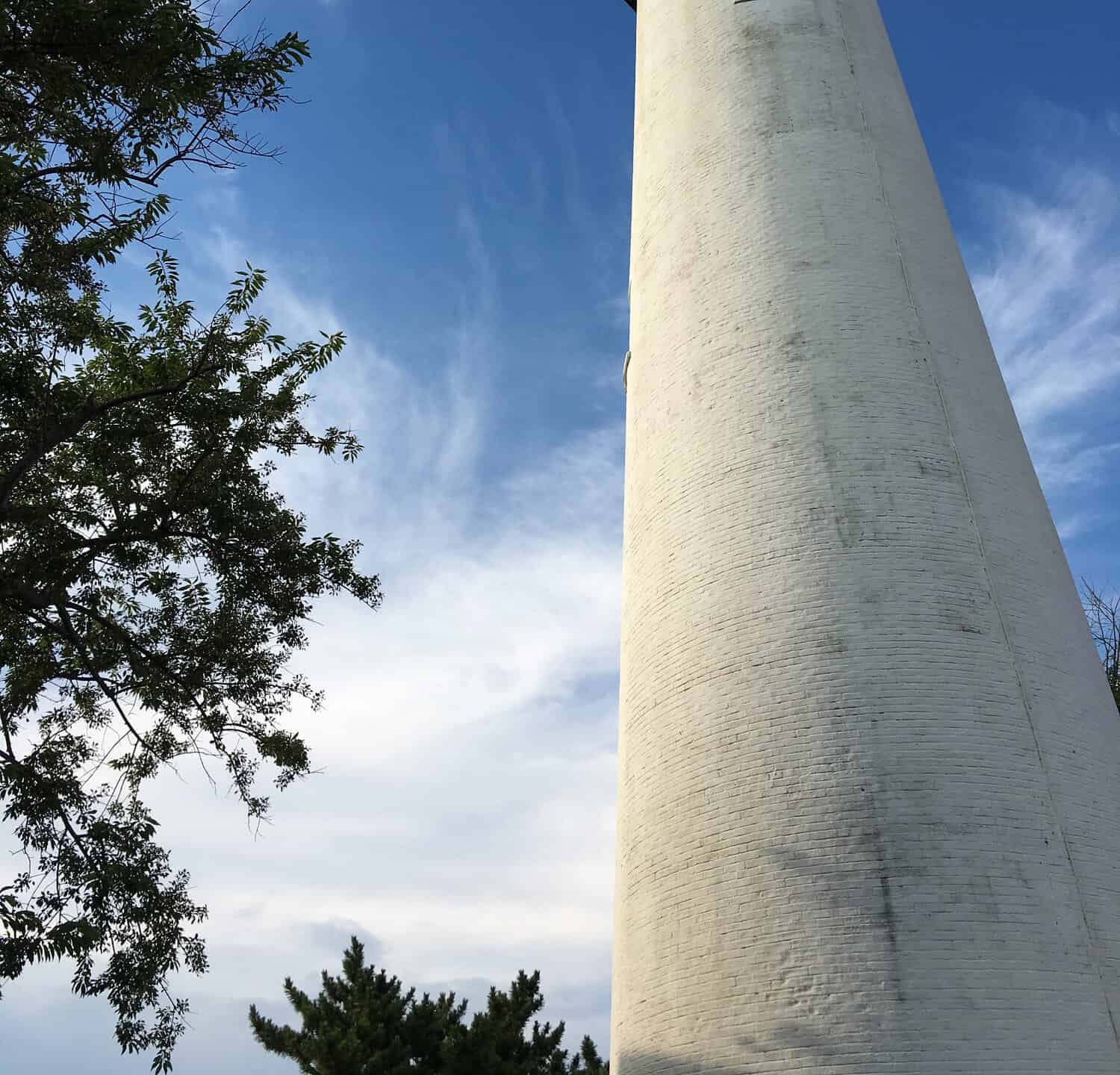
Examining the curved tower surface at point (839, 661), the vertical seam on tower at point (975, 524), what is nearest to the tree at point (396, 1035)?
the curved tower surface at point (839, 661)

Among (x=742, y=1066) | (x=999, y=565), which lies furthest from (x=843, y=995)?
(x=999, y=565)

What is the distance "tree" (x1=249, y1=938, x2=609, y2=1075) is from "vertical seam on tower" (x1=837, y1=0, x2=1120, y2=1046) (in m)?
7.99

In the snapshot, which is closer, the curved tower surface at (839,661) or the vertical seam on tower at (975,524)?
the curved tower surface at (839,661)

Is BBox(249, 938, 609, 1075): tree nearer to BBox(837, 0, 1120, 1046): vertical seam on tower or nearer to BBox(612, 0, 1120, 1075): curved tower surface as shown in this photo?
BBox(612, 0, 1120, 1075): curved tower surface

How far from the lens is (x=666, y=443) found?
44.3ft

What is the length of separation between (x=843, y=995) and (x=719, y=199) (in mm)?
10136

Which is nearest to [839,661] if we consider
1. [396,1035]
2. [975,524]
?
[975,524]

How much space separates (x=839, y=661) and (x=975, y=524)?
2.46 m

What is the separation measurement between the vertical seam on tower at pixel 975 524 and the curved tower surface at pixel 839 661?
0.12ft

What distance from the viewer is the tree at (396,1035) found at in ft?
45.0

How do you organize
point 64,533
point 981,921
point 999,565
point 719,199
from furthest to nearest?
point 719,199 < point 999,565 < point 64,533 < point 981,921

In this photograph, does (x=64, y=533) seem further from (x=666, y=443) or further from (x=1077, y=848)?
(x=1077, y=848)

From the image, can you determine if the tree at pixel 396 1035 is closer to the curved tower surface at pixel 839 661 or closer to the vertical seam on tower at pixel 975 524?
the curved tower surface at pixel 839 661

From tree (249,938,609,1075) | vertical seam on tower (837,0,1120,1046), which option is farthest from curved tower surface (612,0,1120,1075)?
tree (249,938,609,1075)
